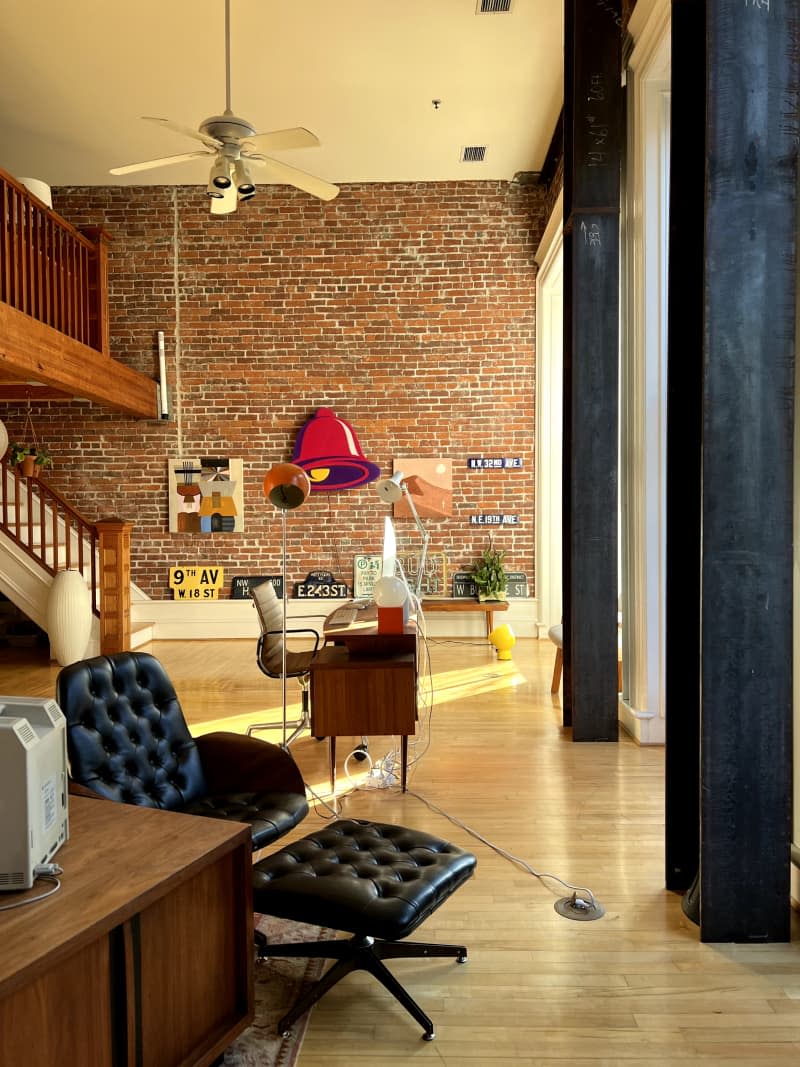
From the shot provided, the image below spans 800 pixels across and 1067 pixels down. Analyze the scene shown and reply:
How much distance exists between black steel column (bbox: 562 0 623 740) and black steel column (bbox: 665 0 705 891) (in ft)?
6.80

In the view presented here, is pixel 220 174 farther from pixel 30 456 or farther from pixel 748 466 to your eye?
pixel 30 456

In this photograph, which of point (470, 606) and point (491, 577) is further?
point (491, 577)

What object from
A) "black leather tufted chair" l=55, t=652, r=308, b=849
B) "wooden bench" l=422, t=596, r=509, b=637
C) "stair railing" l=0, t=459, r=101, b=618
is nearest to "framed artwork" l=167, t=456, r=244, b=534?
"stair railing" l=0, t=459, r=101, b=618

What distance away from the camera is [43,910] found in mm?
1651

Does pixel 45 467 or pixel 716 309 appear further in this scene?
pixel 45 467

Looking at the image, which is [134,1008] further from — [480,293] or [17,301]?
[480,293]

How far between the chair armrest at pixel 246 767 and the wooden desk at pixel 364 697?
90cm

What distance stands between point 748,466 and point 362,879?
170cm

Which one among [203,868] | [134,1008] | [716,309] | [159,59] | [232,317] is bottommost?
[134,1008]

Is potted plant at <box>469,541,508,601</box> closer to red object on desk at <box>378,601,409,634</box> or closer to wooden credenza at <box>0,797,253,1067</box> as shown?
red object on desk at <box>378,601,409,634</box>

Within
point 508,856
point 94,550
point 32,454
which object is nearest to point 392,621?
point 508,856

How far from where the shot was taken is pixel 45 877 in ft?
5.84

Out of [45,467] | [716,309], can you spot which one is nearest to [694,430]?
[716,309]

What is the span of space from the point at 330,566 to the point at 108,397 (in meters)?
2.79
